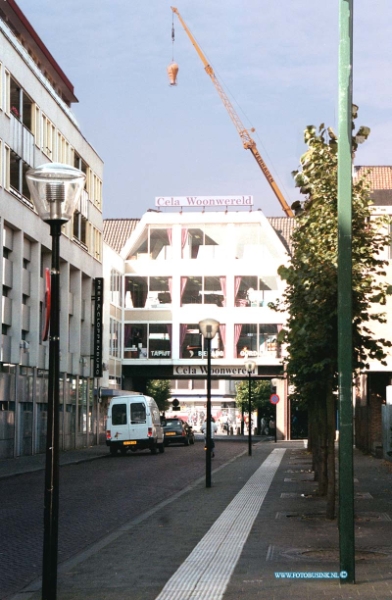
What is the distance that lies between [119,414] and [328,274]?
2875 cm

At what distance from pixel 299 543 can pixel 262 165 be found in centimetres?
9071

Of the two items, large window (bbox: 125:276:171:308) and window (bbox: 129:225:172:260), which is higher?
window (bbox: 129:225:172:260)

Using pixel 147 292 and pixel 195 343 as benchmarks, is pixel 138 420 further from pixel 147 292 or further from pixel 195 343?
pixel 147 292

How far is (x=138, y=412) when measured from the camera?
43.2 meters

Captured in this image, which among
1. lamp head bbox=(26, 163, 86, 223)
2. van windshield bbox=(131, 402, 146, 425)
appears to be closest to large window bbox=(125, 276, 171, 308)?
van windshield bbox=(131, 402, 146, 425)

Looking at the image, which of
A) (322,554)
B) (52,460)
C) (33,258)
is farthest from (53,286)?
(33,258)

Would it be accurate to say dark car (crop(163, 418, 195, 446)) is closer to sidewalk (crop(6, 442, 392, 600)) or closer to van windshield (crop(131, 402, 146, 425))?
van windshield (crop(131, 402, 146, 425))

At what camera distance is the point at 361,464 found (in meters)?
34.0

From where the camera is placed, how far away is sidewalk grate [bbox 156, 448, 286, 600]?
9.08 metres

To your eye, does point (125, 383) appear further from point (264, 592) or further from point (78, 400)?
point (264, 592)

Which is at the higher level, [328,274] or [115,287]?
[115,287]

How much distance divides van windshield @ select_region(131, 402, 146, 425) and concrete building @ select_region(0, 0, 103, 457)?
4370 mm

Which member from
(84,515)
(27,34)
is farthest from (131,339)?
(84,515)

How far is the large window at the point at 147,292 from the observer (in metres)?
71.6
